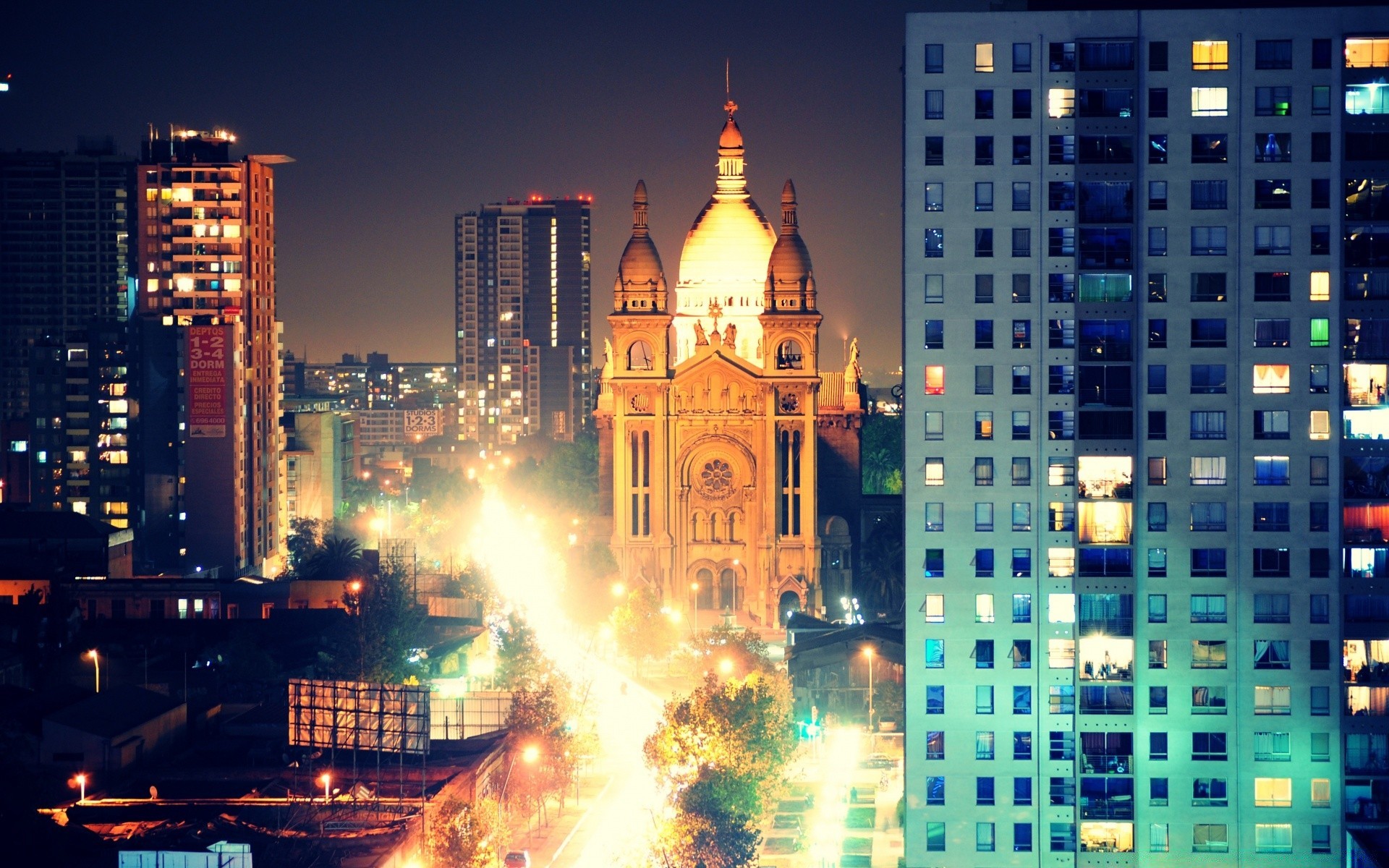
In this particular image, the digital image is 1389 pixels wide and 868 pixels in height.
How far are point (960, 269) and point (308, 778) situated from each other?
3562cm

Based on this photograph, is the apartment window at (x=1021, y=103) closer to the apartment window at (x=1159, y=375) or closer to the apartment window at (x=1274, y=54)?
the apartment window at (x=1274, y=54)

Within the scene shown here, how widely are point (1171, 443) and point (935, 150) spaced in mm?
11757

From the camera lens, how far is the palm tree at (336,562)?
156m

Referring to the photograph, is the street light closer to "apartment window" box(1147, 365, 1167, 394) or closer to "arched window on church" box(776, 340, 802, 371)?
"apartment window" box(1147, 365, 1167, 394)

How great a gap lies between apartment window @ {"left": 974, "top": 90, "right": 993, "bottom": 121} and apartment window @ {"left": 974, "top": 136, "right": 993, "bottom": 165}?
609mm

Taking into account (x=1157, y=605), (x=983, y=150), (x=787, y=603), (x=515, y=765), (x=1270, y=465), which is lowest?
(x=515, y=765)

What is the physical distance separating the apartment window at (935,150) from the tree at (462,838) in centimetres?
2770

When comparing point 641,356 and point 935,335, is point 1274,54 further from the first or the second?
point 641,356

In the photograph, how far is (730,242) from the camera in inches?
7421

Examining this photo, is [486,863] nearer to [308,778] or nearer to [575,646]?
[308,778]

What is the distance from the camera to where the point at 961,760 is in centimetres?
7619

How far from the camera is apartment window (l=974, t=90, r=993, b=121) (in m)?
76.2

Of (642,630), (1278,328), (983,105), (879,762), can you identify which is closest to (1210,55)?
(983,105)

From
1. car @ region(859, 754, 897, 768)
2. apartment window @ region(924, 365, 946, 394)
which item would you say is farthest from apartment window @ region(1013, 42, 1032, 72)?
car @ region(859, 754, 897, 768)
